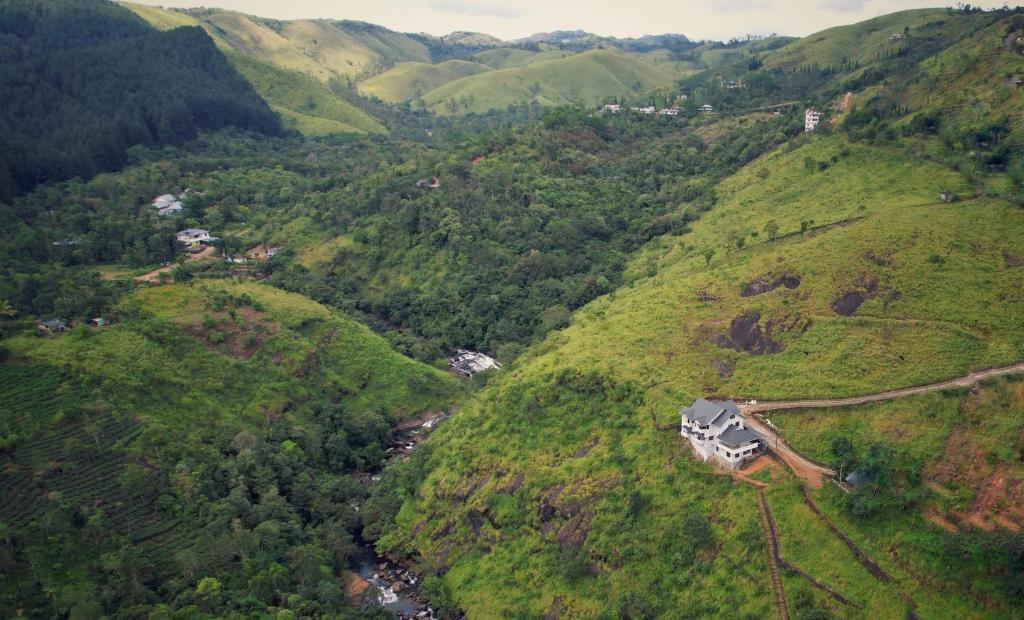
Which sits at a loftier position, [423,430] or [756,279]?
[756,279]

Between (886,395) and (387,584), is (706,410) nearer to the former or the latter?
(886,395)

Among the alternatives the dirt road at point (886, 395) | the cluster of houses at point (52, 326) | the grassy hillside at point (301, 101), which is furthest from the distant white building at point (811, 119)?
the grassy hillside at point (301, 101)

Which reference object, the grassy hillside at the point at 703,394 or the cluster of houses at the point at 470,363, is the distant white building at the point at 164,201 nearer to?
the cluster of houses at the point at 470,363

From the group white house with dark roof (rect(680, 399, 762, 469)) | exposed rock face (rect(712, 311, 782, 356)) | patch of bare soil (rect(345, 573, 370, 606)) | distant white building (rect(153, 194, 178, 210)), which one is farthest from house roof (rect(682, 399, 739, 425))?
distant white building (rect(153, 194, 178, 210))

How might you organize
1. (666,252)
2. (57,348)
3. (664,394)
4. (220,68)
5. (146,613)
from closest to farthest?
(146,613)
(664,394)
(57,348)
(666,252)
(220,68)

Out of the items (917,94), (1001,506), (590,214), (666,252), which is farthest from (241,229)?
(1001,506)

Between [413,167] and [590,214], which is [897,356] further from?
[413,167]

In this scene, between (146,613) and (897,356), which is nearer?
(146,613)

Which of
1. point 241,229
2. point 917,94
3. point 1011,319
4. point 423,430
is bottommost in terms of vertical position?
point 423,430
